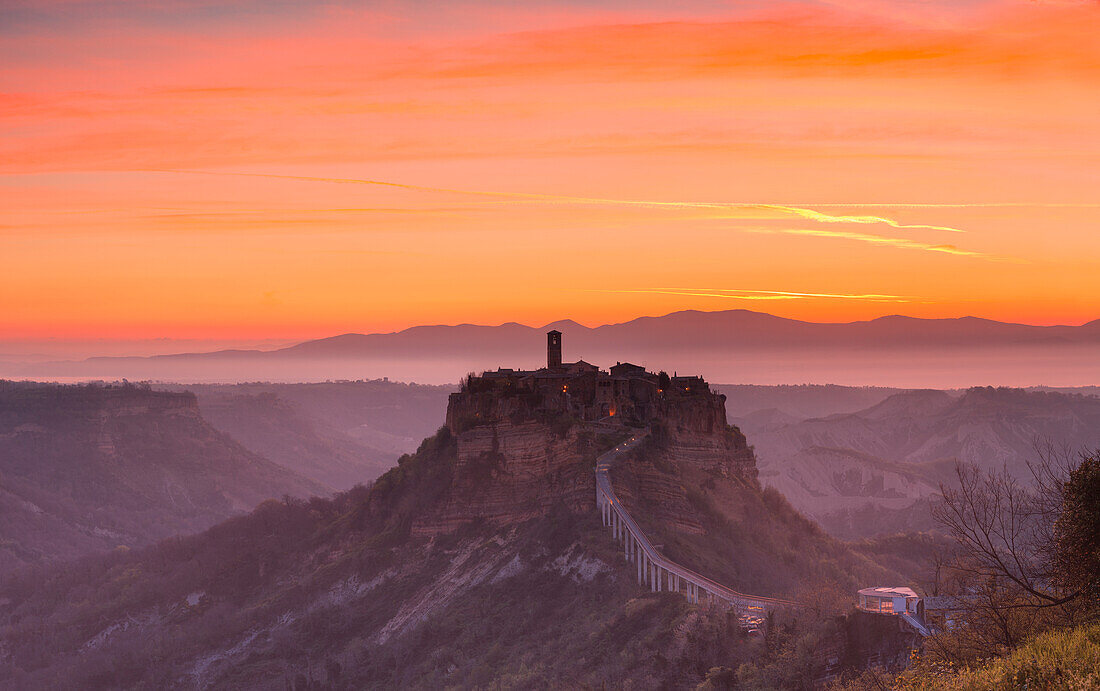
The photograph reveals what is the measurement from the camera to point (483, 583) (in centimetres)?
10556

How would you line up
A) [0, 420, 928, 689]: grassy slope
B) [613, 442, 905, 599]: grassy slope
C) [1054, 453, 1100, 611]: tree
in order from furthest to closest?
[613, 442, 905, 599]: grassy slope, [0, 420, 928, 689]: grassy slope, [1054, 453, 1100, 611]: tree

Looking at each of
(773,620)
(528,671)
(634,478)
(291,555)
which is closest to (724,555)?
(634,478)

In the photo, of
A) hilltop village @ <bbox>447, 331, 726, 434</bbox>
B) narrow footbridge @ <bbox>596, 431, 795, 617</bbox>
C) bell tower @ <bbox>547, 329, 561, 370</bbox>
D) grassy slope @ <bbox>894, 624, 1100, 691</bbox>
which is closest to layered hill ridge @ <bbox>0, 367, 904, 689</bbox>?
hilltop village @ <bbox>447, 331, 726, 434</bbox>

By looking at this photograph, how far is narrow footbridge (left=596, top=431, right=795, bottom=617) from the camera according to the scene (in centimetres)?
8069

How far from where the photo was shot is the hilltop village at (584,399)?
11800 cm

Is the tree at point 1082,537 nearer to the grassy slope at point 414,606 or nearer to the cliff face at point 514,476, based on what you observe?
the grassy slope at point 414,606

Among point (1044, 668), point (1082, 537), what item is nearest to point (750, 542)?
point (1082, 537)

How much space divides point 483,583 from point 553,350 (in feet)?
114

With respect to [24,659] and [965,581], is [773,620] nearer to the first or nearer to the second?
[965,581]

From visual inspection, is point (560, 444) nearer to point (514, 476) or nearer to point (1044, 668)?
point (514, 476)

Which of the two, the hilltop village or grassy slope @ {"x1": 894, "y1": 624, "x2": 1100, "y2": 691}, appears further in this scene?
the hilltop village

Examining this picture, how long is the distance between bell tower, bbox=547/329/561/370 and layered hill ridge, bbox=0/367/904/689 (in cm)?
1257

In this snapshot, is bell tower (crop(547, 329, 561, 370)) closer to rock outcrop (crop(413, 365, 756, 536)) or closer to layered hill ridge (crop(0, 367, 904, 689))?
rock outcrop (crop(413, 365, 756, 536))

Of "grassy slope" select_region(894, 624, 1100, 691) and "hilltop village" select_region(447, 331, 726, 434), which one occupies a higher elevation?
"hilltop village" select_region(447, 331, 726, 434)
